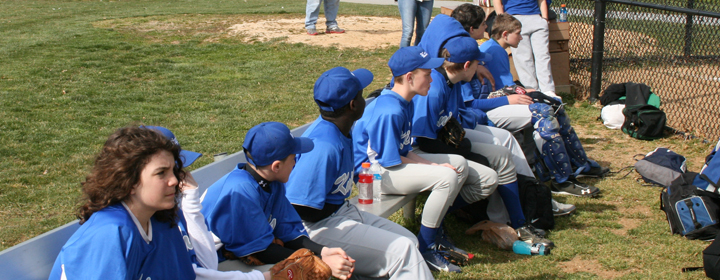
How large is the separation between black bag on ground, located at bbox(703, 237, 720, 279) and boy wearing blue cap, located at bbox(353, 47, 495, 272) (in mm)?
1440

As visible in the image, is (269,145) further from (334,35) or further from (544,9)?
(334,35)

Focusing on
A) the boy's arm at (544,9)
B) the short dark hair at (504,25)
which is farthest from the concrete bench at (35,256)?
the boy's arm at (544,9)

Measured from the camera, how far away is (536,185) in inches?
176

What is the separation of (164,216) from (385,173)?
184cm

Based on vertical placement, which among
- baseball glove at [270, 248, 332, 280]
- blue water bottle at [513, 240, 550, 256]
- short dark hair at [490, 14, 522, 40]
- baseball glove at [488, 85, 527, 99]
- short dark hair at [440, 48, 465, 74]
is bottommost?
blue water bottle at [513, 240, 550, 256]

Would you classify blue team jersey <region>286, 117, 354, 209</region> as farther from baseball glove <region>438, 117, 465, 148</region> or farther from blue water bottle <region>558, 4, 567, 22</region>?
blue water bottle <region>558, 4, 567, 22</region>

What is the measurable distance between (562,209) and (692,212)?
91 centimetres

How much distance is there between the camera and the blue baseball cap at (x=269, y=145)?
2641mm

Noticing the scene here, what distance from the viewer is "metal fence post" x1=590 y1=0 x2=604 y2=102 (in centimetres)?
753

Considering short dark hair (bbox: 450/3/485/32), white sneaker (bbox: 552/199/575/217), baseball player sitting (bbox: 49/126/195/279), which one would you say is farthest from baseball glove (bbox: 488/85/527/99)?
baseball player sitting (bbox: 49/126/195/279)

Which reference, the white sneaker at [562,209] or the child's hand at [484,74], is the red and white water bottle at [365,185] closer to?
the white sneaker at [562,209]

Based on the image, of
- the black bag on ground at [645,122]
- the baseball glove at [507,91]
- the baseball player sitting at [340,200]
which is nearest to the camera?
the baseball player sitting at [340,200]

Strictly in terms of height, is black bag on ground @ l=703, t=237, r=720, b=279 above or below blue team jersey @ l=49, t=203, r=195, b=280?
below

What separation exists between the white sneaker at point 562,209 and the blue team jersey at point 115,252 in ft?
10.9
